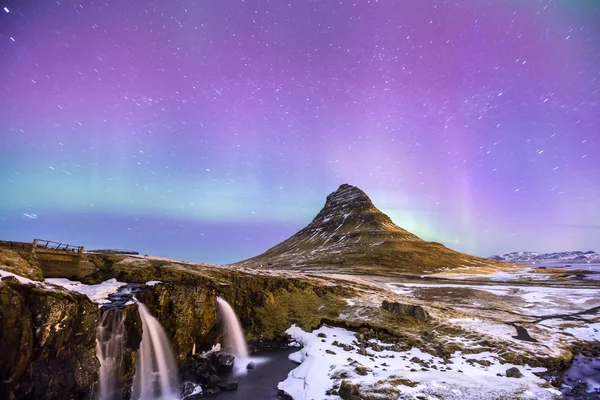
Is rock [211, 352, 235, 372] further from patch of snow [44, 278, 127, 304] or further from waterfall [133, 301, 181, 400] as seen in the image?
patch of snow [44, 278, 127, 304]

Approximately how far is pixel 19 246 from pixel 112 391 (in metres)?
17.5

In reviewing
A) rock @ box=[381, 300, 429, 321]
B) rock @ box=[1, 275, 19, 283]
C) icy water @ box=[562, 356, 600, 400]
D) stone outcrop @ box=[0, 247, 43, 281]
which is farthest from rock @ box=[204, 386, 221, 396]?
icy water @ box=[562, 356, 600, 400]

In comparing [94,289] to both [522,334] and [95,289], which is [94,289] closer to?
[95,289]

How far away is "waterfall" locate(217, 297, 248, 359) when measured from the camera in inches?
1282

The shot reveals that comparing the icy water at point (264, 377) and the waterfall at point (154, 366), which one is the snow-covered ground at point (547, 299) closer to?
the icy water at point (264, 377)

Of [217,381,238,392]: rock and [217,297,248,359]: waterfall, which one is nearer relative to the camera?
[217,381,238,392]: rock

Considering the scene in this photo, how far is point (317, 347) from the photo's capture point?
3184 centimetres

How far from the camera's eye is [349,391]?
2122 cm

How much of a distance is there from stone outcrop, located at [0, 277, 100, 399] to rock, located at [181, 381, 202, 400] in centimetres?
654

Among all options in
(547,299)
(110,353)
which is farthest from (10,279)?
(547,299)

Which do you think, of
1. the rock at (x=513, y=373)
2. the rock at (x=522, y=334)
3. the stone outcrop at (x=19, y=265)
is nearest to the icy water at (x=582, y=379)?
the rock at (x=513, y=373)

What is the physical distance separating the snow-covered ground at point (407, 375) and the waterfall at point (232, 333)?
5800mm

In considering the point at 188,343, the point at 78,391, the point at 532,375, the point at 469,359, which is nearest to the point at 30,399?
the point at 78,391

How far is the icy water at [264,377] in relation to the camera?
77.1 feet
